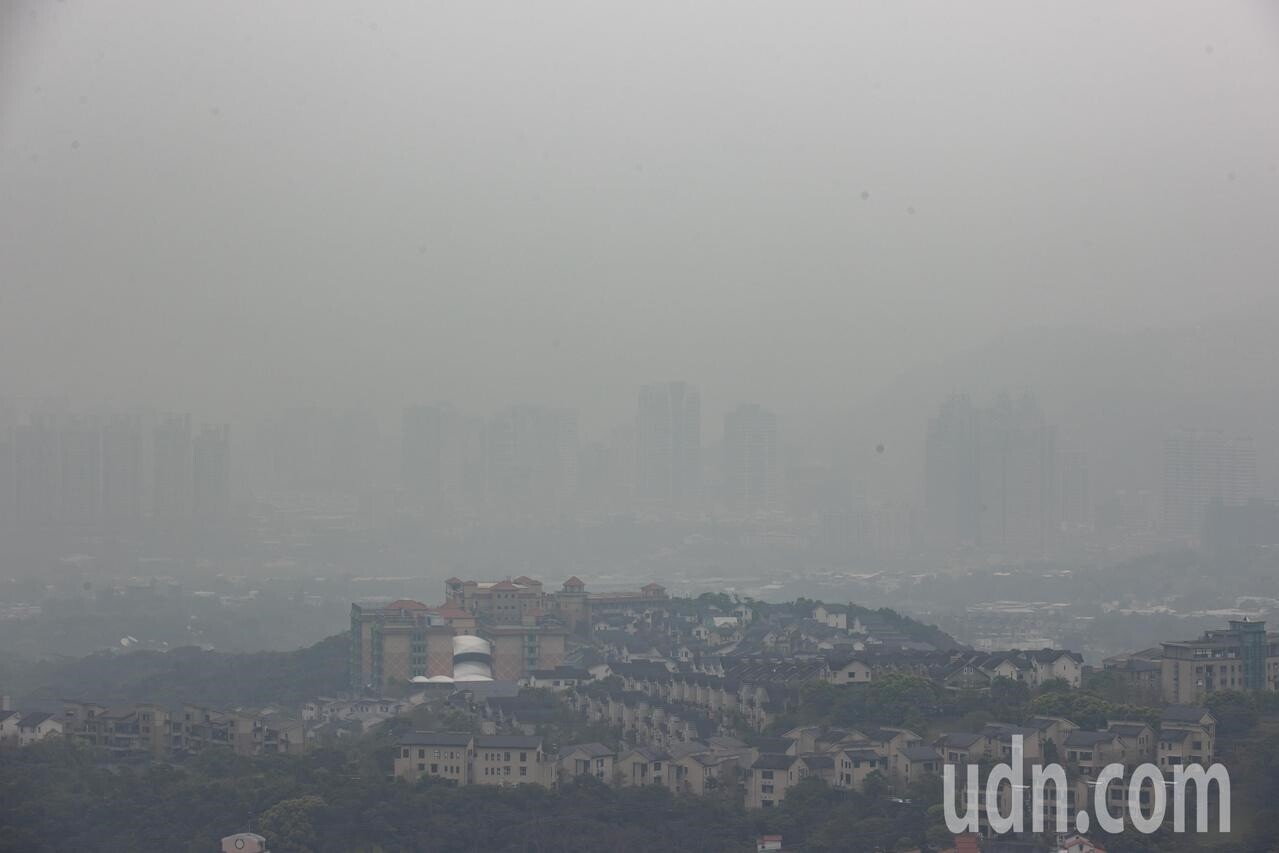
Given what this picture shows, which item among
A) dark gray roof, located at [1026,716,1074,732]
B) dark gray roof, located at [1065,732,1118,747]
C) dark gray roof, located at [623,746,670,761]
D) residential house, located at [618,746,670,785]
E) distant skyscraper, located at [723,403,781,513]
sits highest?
distant skyscraper, located at [723,403,781,513]

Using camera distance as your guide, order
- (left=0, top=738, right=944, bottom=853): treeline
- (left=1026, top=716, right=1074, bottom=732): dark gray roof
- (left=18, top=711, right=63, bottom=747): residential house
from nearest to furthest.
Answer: (left=0, top=738, right=944, bottom=853): treeline, (left=1026, top=716, right=1074, bottom=732): dark gray roof, (left=18, top=711, right=63, bottom=747): residential house

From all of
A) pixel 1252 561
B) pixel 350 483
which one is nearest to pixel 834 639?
pixel 1252 561

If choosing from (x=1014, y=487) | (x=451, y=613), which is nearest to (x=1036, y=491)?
(x=1014, y=487)

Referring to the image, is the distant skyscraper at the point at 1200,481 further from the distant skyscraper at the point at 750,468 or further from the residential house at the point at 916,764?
the residential house at the point at 916,764

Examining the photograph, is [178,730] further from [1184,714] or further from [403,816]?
[1184,714]

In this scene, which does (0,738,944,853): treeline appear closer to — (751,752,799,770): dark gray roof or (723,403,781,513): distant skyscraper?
(751,752,799,770): dark gray roof

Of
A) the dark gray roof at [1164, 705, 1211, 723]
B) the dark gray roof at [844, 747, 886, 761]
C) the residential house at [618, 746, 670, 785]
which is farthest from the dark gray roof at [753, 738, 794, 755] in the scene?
the dark gray roof at [1164, 705, 1211, 723]
